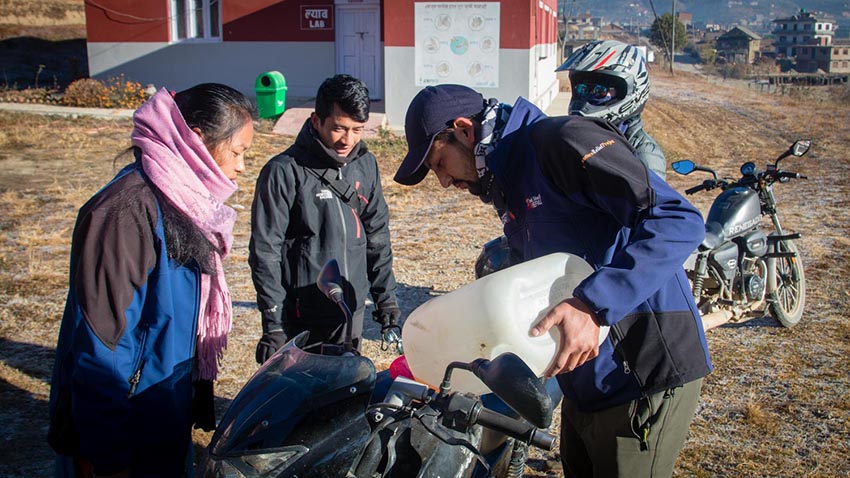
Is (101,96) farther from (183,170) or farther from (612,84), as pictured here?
(183,170)

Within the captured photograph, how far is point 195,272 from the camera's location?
236cm

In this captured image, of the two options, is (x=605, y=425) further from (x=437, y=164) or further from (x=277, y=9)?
→ (x=277, y=9)

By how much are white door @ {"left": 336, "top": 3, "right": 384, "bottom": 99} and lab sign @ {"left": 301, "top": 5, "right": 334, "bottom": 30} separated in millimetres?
196

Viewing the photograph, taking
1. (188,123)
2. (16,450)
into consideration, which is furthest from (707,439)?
(16,450)

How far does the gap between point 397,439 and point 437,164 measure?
0.93m

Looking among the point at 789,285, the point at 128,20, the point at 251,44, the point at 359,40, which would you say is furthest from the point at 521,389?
the point at 128,20

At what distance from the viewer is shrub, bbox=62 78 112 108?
1719 cm

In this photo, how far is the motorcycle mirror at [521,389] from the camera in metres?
1.63

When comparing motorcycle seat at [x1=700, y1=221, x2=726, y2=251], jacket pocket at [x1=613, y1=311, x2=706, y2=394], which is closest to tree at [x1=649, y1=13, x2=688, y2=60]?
motorcycle seat at [x1=700, y1=221, x2=726, y2=251]

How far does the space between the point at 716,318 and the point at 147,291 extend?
416 centimetres

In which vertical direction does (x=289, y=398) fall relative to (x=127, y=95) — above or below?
below

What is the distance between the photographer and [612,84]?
445 cm

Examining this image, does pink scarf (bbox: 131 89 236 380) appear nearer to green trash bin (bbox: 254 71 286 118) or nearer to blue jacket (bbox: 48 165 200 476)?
blue jacket (bbox: 48 165 200 476)

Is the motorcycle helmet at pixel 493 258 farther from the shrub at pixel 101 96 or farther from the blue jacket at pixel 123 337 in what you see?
the shrub at pixel 101 96
